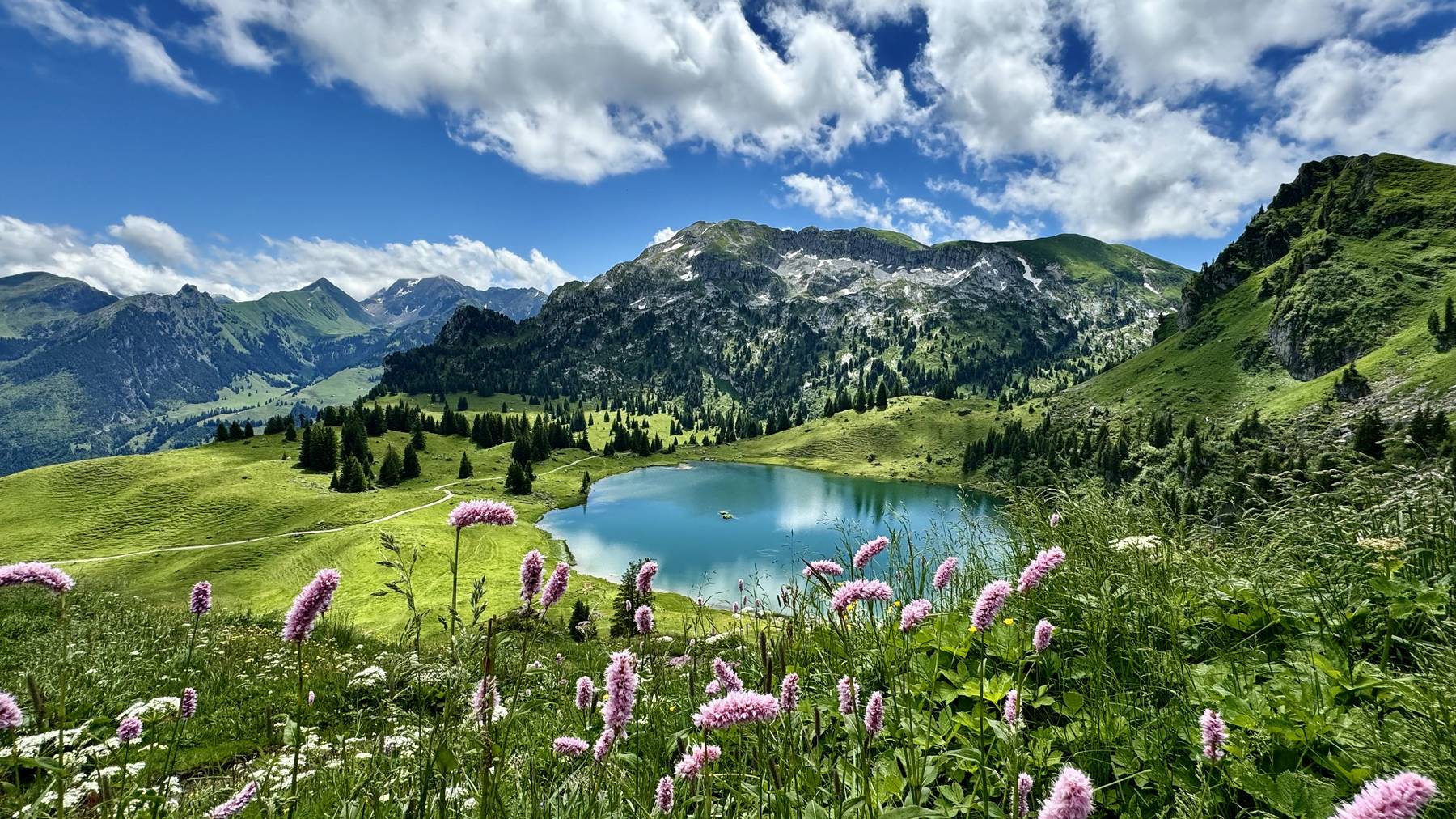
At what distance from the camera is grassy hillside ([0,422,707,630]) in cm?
6303

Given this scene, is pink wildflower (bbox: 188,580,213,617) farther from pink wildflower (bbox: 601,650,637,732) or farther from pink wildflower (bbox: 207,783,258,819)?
pink wildflower (bbox: 601,650,637,732)

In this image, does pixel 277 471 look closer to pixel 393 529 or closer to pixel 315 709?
pixel 393 529

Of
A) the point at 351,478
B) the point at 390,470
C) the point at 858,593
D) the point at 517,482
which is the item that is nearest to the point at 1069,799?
the point at 858,593

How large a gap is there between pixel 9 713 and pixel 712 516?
130m

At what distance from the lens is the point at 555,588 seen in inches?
156

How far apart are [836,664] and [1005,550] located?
417cm

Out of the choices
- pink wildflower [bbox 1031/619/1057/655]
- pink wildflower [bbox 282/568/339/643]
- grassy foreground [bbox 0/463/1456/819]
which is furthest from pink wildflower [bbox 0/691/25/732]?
pink wildflower [bbox 1031/619/1057/655]

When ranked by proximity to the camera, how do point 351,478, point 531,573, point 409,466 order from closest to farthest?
point 531,573 → point 351,478 → point 409,466

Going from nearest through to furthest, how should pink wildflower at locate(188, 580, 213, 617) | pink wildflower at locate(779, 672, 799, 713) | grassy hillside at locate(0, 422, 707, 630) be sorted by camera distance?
pink wildflower at locate(779, 672, 799, 713) → pink wildflower at locate(188, 580, 213, 617) → grassy hillside at locate(0, 422, 707, 630)

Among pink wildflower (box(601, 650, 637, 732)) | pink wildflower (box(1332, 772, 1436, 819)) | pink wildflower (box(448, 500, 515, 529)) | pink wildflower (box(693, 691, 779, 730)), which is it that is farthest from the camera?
pink wildflower (box(448, 500, 515, 529))

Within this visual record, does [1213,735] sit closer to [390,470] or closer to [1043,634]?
[1043,634]

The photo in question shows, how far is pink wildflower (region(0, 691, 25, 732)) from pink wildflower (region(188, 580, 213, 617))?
3.85 feet

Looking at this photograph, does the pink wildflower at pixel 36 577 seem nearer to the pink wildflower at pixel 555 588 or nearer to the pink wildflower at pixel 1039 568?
the pink wildflower at pixel 555 588

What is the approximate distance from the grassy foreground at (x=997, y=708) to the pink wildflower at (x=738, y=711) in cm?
2
